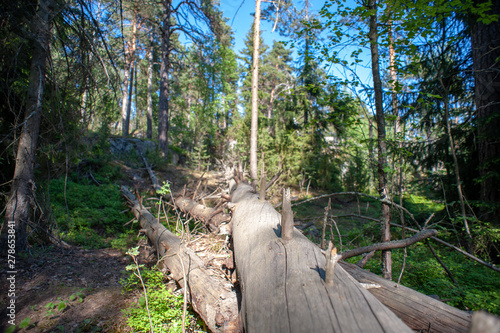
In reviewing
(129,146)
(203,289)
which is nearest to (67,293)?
(203,289)

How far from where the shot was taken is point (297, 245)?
90.4 inches

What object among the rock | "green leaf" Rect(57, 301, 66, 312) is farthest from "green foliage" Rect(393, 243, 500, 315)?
the rock

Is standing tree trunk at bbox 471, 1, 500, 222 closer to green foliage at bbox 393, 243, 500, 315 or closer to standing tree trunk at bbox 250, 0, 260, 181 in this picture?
green foliage at bbox 393, 243, 500, 315

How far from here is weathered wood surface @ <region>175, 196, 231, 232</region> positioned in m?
4.93

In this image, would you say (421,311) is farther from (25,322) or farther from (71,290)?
(71,290)

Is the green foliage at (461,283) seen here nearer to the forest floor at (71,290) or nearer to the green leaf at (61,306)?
the forest floor at (71,290)

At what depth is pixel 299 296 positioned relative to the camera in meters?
1.59

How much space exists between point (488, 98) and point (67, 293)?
8.14 metres

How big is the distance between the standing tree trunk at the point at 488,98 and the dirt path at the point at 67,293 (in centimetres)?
683

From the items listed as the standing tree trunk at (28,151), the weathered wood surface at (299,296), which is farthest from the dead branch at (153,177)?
the weathered wood surface at (299,296)

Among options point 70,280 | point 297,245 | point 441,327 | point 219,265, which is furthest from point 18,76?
point 441,327

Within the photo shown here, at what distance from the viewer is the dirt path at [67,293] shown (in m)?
2.51

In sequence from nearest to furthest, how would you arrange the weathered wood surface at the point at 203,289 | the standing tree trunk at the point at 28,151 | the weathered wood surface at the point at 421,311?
the weathered wood surface at the point at 421,311 < the weathered wood surface at the point at 203,289 < the standing tree trunk at the point at 28,151

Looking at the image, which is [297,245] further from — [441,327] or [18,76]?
[18,76]
